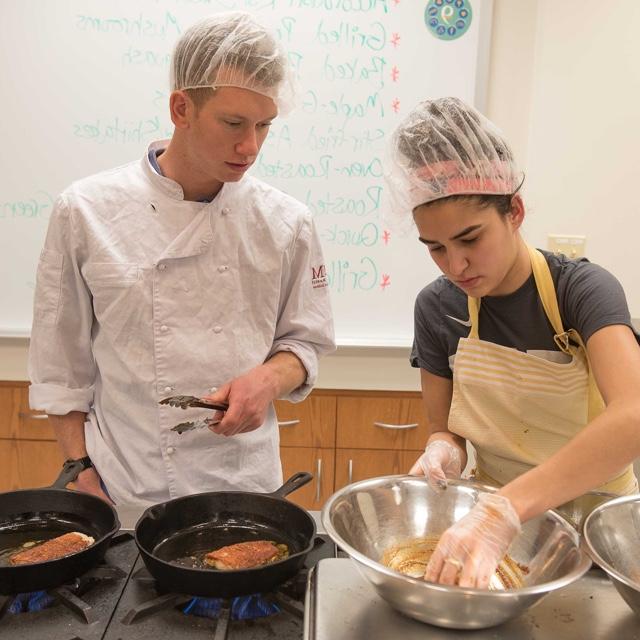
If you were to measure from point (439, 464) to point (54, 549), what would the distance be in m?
0.62

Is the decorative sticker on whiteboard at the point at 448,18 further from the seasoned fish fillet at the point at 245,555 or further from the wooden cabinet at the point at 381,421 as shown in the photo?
the seasoned fish fillet at the point at 245,555

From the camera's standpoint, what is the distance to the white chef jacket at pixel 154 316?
4.28 feet

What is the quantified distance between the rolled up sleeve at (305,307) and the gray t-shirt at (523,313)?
23cm

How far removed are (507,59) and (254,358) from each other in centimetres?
150

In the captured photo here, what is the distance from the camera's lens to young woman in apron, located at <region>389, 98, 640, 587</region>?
35.2 inches

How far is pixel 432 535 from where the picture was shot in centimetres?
100

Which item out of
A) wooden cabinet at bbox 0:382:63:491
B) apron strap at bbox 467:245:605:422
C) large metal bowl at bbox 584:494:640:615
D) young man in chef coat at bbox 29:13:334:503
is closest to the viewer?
large metal bowl at bbox 584:494:640:615

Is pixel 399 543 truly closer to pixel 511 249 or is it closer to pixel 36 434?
pixel 511 249

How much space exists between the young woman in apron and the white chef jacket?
37 centimetres

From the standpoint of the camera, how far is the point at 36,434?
7.75 ft

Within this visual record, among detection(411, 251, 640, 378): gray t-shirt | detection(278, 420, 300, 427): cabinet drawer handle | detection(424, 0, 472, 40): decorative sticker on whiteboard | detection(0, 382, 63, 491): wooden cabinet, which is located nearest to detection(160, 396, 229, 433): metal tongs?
detection(411, 251, 640, 378): gray t-shirt

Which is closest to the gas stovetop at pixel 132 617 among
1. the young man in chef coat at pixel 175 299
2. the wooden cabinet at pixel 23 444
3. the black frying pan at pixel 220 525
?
the black frying pan at pixel 220 525

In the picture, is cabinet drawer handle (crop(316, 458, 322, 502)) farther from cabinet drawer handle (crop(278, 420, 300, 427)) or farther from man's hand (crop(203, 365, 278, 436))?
man's hand (crop(203, 365, 278, 436))

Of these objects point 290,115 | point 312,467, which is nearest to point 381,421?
point 312,467
